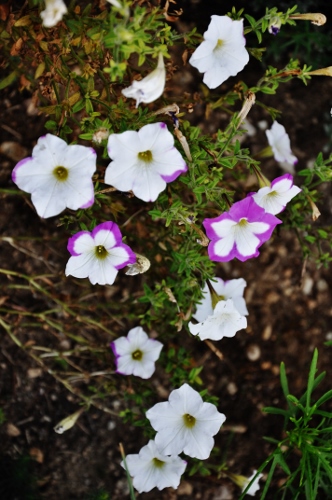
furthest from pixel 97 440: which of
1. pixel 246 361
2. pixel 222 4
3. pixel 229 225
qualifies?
pixel 222 4

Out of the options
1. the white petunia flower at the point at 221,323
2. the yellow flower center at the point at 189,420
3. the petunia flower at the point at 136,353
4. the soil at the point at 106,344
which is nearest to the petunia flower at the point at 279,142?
the soil at the point at 106,344

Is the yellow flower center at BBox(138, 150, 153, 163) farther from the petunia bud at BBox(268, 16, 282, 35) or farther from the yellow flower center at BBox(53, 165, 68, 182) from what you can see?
the petunia bud at BBox(268, 16, 282, 35)

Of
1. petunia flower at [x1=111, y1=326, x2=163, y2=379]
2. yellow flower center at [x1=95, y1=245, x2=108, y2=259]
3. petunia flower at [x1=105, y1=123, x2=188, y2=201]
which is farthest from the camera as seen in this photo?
petunia flower at [x1=111, y1=326, x2=163, y2=379]

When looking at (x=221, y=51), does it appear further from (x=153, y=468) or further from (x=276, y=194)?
(x=153, y=468)

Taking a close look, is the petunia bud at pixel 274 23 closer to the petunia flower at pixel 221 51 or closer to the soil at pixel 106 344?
the petunia flower at pixel 221 51

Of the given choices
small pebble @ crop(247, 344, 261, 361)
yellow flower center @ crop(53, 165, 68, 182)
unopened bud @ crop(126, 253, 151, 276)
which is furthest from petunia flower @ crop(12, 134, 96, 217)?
small pebble @ crop(247, 344, 261, 361)

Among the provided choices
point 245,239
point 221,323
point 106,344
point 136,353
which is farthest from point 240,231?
point 106,344
